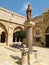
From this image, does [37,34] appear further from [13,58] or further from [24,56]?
[24,56]

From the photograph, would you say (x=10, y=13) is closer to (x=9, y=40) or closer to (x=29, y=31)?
(x=9, y=40)

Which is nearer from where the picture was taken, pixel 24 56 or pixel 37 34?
pixel 24 56

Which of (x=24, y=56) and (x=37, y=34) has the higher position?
(x=37, y=34)

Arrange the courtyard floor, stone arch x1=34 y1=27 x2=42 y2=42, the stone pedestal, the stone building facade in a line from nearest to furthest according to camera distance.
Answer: the stone pedestal
the courtyard floor
the stone building facade
stone arch x1=34 y1=27 x2=42 y2=42

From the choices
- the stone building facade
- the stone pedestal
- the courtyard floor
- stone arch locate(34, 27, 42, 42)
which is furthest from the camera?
stone arch locate(34, 27, 42, 42)

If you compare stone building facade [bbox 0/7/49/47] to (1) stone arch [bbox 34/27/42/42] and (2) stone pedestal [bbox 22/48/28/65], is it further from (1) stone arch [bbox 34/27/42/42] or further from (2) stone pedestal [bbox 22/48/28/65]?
(2) stone pedestal [bbox 22/48/28/65]

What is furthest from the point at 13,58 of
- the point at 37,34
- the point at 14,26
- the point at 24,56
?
the point at 37,34

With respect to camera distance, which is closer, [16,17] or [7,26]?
[7,26]

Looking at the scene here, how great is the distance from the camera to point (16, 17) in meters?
23.3

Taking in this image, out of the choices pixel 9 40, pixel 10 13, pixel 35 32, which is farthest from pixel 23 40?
pixel 10 13

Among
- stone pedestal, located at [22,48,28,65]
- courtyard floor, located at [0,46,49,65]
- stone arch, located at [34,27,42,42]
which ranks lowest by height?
courtyard floor, located at [0,46,49,65]

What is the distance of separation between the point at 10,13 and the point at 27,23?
14.2 m

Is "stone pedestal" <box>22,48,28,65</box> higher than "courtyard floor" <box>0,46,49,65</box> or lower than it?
higher

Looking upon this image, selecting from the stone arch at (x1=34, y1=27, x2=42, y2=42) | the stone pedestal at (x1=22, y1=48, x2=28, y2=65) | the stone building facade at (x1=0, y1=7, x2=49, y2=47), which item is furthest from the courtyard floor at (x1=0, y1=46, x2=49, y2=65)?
the stone arch at (x1=34, y1=27, x2=42, y2=42)
